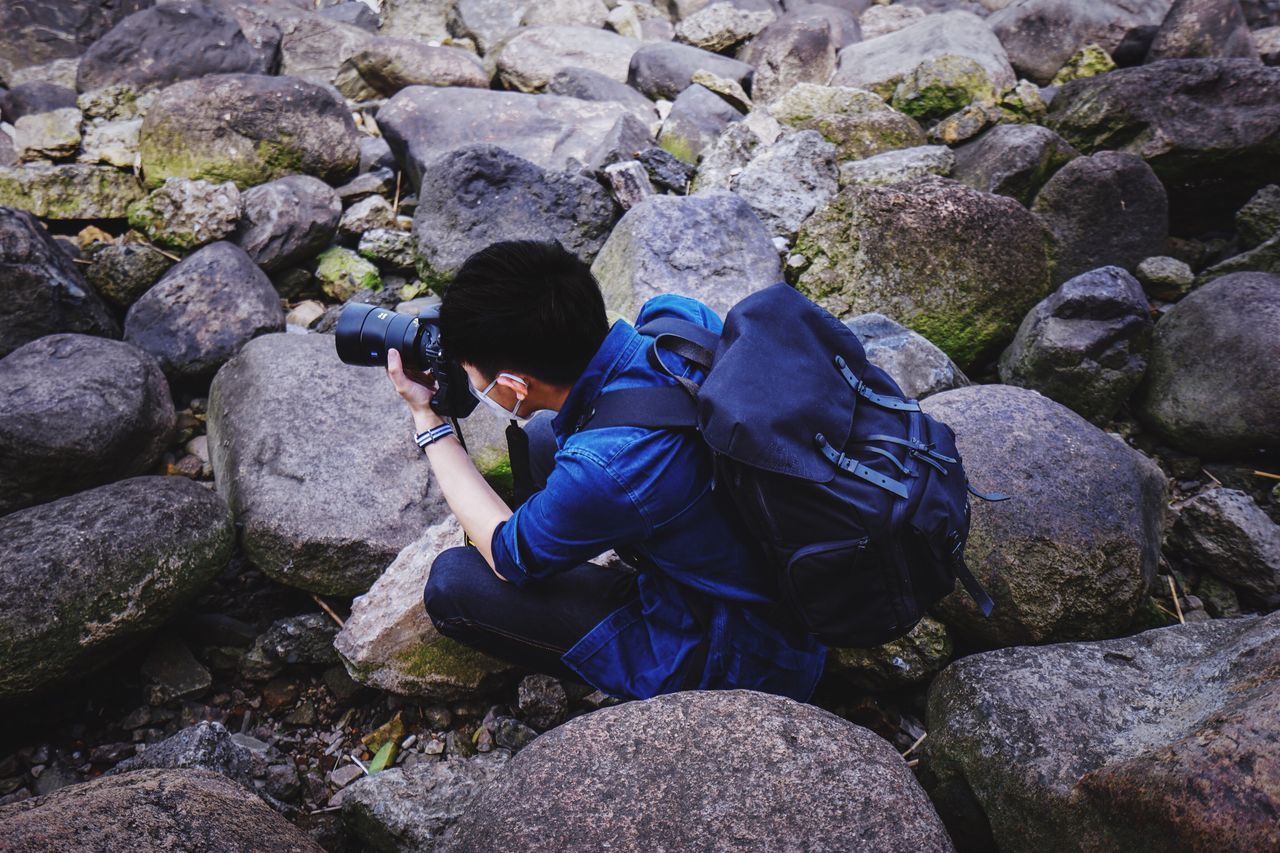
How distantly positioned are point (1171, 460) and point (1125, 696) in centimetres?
209

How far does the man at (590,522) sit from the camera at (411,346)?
6 centimetres

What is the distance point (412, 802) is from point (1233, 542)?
3197mm

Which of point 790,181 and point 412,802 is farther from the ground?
point 790,181

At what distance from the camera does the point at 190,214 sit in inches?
207

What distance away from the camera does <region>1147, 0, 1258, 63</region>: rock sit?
7613 millimetres

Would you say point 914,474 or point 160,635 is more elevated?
point 914,474

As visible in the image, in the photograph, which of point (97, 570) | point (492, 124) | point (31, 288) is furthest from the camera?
point (492, 124)

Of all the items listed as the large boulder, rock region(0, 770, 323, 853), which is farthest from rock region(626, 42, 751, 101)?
rock region(0, 770, 323, 853)

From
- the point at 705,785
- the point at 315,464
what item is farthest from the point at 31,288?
the point at 705,785

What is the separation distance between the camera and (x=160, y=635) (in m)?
3.33

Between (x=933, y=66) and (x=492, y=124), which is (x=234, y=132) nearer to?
(x=492, y=124)

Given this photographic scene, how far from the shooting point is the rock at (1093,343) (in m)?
3.80

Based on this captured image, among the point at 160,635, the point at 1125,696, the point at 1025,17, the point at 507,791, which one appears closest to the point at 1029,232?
the point at 1125,696

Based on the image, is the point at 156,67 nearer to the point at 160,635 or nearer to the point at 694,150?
the point at 694,150
